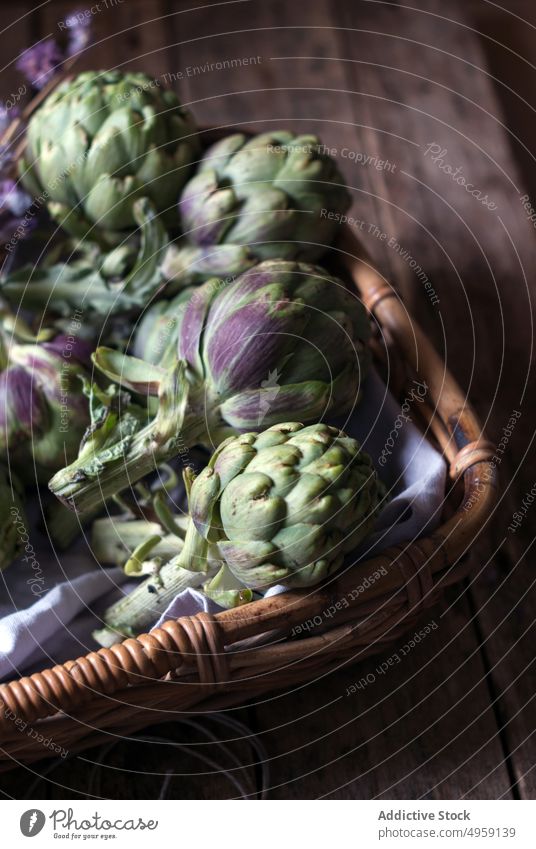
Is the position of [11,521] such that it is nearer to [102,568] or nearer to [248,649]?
[102,568]

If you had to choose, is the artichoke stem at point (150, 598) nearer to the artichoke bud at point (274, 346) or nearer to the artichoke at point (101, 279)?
the artichoke bud at point (274, 346)

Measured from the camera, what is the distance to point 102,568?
0.67 m

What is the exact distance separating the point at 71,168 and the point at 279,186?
153 millimetres

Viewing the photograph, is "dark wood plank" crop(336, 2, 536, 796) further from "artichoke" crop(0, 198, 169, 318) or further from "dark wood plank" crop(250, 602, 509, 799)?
"artichoke" crop(0, 198, 169, 318)

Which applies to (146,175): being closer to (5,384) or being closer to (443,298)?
(5,384)

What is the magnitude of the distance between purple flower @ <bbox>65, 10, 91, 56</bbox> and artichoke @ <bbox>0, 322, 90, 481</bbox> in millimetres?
362

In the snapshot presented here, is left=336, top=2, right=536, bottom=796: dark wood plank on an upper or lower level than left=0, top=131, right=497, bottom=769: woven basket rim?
upper

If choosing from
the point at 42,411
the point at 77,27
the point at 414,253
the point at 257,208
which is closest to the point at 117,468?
the point at 42,411

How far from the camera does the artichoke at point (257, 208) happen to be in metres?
0.70

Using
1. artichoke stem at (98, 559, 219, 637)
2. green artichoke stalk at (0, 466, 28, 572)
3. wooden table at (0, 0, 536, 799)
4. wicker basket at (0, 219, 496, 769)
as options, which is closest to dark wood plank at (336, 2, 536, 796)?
wooden table at (0, 0, 536, 799)

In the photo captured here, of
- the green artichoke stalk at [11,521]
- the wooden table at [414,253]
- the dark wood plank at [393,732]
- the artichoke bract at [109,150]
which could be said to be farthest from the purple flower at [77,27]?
the dark wood plank at [393,732]

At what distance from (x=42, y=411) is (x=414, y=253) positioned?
1.28 ft

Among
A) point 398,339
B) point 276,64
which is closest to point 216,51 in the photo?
point 276,64

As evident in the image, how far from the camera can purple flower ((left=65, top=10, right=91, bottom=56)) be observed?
92 cm
